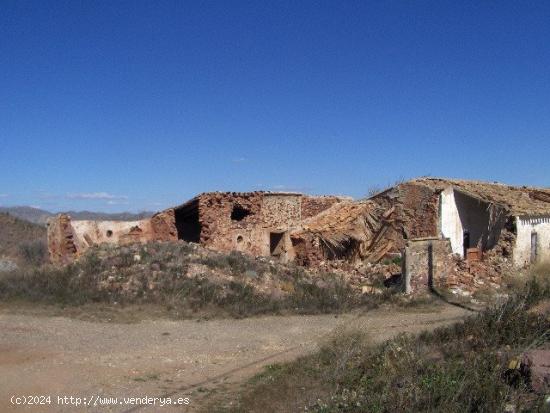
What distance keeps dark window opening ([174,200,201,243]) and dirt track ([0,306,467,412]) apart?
8915 millimetres

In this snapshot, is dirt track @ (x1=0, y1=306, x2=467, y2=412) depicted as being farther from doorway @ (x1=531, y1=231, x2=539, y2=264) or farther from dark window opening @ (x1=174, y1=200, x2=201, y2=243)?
dark window opening @ (x1=174, y1=200, x2=201, y2=243)

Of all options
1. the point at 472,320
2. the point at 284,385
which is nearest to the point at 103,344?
the point at 284,385

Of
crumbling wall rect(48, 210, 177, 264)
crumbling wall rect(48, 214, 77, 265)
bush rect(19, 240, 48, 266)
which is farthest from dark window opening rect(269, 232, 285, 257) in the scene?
bush rect(19, 240, 48, 266)

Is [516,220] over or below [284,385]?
over

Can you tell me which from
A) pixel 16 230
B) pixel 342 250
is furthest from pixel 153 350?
pixel 16 230

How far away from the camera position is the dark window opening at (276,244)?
65.2 ft

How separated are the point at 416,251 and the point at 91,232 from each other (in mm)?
11218

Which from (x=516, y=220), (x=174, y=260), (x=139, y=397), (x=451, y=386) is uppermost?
(x=516, y=220)

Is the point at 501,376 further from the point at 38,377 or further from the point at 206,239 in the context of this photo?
the point at 206,239

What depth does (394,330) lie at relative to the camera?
11461mm

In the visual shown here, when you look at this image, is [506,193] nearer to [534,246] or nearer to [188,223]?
[534,246]

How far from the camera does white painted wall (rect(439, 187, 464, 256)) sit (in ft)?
68.3

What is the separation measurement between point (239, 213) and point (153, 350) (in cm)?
1175

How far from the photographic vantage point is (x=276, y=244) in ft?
67.2
